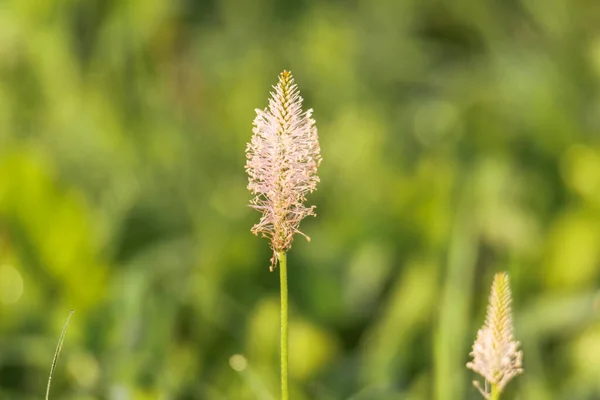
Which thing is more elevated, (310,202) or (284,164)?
(310,202)

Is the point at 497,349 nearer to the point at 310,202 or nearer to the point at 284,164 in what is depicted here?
the point at 284,164

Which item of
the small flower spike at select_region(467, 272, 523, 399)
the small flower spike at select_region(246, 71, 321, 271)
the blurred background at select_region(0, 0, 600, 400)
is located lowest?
the small flower spike at select_region(467, 272, 523, 399)

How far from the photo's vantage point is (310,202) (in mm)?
2906

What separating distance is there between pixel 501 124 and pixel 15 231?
1.60 meters

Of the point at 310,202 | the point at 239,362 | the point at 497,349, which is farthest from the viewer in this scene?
the point at 310,202

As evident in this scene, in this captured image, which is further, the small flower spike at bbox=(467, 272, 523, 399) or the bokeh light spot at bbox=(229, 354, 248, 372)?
the bokeh light spot at bbox=(229, 354, 248, 372)

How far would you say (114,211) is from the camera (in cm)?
265

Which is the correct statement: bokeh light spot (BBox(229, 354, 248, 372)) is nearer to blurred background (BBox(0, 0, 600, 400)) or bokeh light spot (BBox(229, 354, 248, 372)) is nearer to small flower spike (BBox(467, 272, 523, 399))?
blurred background (BBox(0, 0, 600, 400))

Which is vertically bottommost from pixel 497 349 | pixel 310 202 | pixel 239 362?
pixel 497 349

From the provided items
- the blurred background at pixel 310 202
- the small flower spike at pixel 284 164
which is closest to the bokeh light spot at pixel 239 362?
the blurred background at pixel 310 202

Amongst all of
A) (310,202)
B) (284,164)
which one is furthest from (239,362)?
(310,202)

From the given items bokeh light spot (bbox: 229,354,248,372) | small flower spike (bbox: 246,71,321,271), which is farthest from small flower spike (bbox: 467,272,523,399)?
bokeh light spot (bbox: 229,354,248,372)

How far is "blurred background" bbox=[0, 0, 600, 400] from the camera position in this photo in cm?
211

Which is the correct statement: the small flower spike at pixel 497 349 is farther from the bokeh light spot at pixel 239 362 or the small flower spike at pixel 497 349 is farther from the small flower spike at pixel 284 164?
the bokeh light spot at pixel 239 362
